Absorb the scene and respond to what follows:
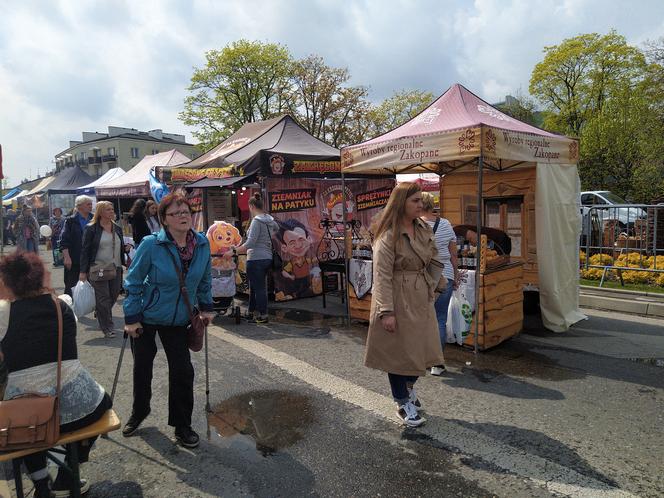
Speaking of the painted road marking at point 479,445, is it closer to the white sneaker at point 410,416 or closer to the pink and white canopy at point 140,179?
the white sneaker at point 410,416

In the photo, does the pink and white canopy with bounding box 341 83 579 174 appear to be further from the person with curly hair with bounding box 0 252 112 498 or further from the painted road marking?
the person with curly hair with bounding box 0 252 112 498

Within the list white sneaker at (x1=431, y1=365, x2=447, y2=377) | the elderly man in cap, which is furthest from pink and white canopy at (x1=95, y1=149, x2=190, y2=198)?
white sneaker at (x1=431, y1=365, x2=447, y2=377)

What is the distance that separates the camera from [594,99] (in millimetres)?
32000

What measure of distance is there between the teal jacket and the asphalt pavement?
101 centimetres

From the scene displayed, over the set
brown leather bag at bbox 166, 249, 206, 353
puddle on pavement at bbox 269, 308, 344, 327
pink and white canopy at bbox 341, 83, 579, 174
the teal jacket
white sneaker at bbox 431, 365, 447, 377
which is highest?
pink and white canopy at bbox 341, 83, 579, 174

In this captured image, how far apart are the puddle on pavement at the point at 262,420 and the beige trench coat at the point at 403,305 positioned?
0.87 meters

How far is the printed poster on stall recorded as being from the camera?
30.4 feet

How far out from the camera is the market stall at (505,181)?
19.0 ft

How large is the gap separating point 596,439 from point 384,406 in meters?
1.65

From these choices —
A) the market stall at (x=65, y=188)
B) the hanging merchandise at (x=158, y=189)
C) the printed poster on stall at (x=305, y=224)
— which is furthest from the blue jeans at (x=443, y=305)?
the market stall at (x=65, y=188)

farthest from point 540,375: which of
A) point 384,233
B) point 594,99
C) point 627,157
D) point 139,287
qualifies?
point 594,99

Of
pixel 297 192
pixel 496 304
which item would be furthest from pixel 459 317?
pixel 297 192

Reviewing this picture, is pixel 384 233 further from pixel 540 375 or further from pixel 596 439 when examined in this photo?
pixel 540 375

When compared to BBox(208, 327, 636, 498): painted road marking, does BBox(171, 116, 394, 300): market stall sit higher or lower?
higher
